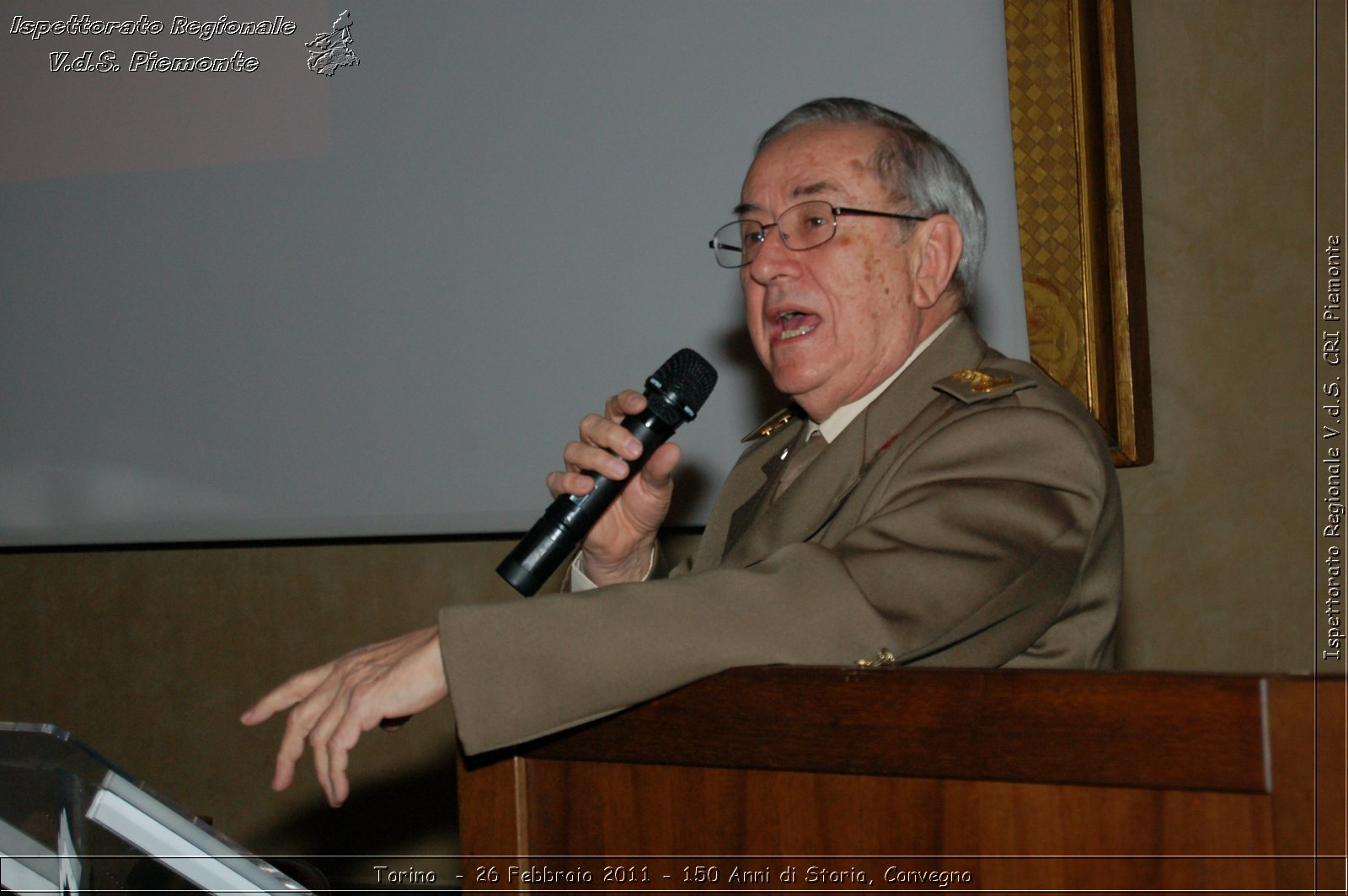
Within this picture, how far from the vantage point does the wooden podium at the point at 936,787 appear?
0.69m

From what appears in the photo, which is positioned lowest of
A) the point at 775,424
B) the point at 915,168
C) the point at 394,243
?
the point at 775,424

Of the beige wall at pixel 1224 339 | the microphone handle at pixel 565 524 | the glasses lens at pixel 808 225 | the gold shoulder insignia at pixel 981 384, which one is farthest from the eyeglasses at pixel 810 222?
the beige wall at pixel 1224 339

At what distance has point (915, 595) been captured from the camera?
3.54 ft

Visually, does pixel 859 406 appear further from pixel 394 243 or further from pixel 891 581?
pixel 394 243

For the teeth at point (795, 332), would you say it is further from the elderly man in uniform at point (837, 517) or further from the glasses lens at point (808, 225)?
the glasses lens at point (808, 225)

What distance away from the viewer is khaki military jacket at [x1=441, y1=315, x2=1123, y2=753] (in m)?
0.97

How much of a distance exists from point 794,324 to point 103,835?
1.13 meters

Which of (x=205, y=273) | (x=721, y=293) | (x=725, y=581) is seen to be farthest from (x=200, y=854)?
(x=205, y=273)

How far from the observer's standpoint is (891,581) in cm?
108

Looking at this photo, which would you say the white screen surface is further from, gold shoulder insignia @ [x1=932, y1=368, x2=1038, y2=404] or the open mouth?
gold shoulder insignia @ [x1=932, y1=368, x2=1038, y2=404]

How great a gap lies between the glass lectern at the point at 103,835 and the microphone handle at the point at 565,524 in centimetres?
51

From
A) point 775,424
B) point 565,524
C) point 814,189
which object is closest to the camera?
point 565,524

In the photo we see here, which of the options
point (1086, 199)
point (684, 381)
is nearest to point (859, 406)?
point (684, 381)

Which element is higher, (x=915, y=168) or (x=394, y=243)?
(x=394, y=243)
